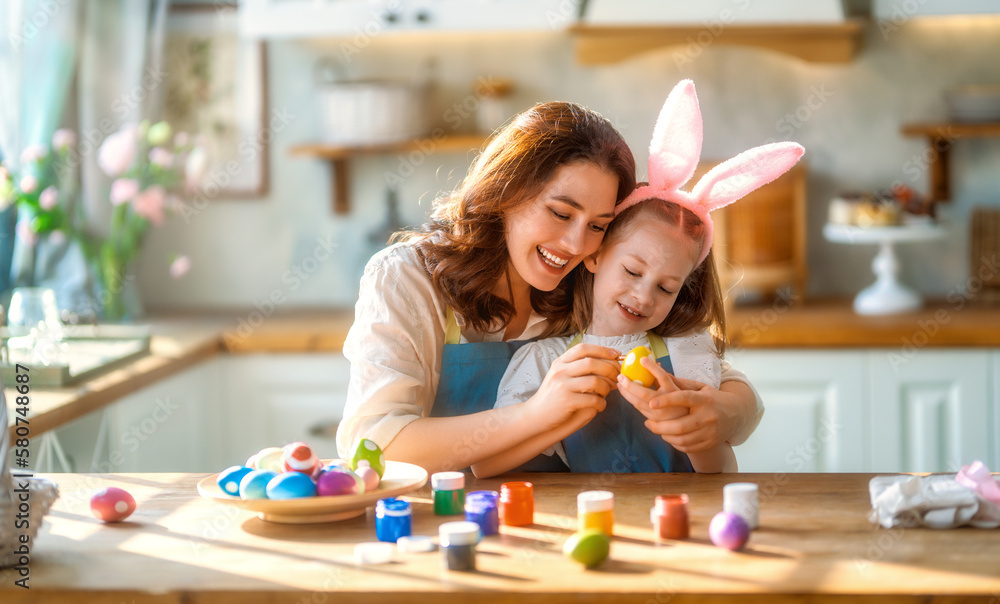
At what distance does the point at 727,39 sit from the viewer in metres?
3.07

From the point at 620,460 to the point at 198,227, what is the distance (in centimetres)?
230

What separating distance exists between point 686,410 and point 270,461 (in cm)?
58

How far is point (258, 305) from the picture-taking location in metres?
3.54

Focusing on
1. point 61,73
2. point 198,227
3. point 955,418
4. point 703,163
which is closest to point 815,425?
point 955,418

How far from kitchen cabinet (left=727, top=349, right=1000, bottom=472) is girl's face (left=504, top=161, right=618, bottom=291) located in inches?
53.7

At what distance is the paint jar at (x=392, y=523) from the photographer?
1.19m

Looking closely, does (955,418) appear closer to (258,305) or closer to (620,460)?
(620,460)

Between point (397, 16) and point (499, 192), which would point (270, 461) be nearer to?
point (499, 192)

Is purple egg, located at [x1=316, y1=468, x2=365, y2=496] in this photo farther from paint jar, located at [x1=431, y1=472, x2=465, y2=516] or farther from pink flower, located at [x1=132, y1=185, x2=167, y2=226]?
pink flower, located at [x1=132, y1=185, x2=167, y2=226]

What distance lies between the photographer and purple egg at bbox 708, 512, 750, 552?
45.2 inches

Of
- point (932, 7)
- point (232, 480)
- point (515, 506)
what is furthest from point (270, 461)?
point (932, 7)

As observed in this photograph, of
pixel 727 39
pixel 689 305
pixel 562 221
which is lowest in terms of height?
pixel 689 305

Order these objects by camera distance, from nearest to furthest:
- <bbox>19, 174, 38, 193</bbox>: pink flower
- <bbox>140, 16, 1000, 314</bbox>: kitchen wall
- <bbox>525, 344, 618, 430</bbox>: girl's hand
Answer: <bbox>525, 344, 618, 430</bbox>: girl's hand
<bbox>19, 174, 38, 193</bbox>: pink flower
<bbox>140, 16, 1000, 314</bbox>: kitchen wall

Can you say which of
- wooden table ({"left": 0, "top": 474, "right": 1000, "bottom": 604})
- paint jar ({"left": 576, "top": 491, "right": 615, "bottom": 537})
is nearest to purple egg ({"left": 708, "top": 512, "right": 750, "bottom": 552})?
wooden table ({"left": 0, "top": 474, "right": 1000, "bottom": 604})
